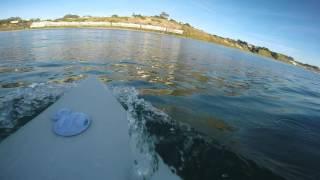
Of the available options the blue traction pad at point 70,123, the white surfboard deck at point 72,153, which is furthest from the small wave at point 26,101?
the blue traction pad at point 70,123

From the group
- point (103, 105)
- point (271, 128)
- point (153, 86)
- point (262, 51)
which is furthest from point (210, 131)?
point (262, 51)

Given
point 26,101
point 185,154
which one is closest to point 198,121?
point 185,154

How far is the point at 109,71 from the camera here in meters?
12.7

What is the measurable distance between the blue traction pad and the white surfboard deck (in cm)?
8

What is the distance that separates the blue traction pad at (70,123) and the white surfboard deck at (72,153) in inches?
3.2

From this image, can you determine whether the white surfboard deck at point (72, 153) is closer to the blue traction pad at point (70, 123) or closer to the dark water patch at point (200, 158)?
the blue traction pad at point (70, 123)

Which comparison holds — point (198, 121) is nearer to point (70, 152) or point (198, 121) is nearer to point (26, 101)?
point (70, 152)

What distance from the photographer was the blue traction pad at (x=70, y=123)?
3859 mm

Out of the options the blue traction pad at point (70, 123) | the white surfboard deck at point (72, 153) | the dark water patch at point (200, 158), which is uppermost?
the blue traction pad at point (70, 123)

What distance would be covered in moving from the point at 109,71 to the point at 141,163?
9965mm

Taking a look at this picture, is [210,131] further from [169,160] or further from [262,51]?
[262,51]

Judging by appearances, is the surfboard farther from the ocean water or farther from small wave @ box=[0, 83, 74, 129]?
small wave @ box=[0, 83, 74, 129]

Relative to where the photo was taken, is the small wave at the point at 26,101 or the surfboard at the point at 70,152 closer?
the surfboard at the point at 70,152

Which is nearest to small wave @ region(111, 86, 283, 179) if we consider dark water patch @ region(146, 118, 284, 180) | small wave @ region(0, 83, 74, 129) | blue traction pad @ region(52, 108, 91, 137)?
dark water patch @ region(146, 118, 284, 180)
